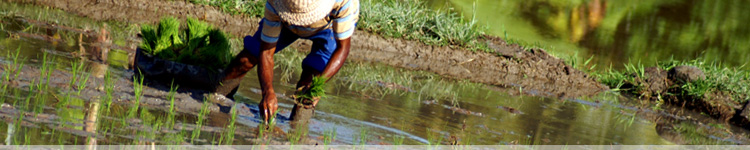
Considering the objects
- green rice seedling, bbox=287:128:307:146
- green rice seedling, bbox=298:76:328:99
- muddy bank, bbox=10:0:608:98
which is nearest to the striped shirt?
green rice seedling, bbox=298:76:328:99

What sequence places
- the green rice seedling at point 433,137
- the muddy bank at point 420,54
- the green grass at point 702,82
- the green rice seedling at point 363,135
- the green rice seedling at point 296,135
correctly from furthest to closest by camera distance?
the muddy bank at point 420,54, the green grass at point 702,82, the green rice seedling at point 433,137, the green rice seedling at point 363,135, the green rice seedling at point 296,135

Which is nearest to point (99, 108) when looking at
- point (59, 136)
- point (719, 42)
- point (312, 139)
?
point (59, 136)

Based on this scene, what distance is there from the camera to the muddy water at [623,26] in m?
12.2

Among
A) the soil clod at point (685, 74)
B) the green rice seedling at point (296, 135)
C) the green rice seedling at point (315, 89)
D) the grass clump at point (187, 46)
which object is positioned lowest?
the green rice seedling at point (296, 135)

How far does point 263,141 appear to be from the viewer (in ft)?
11.8

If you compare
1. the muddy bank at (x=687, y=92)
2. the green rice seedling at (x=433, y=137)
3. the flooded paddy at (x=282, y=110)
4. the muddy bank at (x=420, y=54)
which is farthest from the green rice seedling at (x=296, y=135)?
the muddy bank at (x=687, y=92)

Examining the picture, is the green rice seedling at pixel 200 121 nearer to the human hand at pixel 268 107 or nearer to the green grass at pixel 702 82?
the human hand at pixel 268 107

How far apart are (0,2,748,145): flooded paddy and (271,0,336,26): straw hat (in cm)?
54

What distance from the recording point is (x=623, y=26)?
45.2ft

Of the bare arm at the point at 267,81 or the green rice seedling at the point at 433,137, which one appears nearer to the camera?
the bare arm at the point at 267,81

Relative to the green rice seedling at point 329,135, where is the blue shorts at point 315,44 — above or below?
above

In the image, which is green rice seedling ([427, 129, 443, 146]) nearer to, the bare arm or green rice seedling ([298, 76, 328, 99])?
green rice seedling ([298, 76, 328, 99])

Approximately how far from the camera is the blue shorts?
14.3ft

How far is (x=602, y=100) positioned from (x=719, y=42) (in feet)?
19.9
